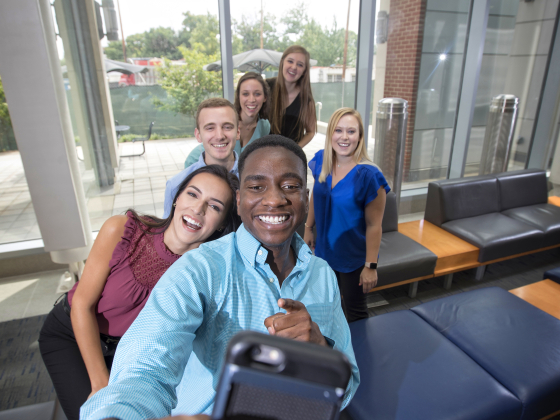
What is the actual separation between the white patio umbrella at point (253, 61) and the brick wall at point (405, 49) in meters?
1.79

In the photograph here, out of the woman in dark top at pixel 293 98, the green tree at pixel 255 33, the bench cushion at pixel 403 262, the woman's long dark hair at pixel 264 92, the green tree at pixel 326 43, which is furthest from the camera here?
the green tree at pixel 326 43

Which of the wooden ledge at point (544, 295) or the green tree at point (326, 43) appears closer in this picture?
the wooden ledge at point (544, 295)

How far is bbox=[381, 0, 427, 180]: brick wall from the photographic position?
4.52 m

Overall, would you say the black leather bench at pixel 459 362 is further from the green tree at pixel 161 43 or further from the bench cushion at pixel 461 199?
the green tree at pixel 161 43

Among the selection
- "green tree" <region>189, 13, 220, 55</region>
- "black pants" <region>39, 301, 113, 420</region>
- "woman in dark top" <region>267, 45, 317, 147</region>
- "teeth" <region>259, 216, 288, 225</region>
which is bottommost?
"black pants" <region>39, 301, 113, 420</region>

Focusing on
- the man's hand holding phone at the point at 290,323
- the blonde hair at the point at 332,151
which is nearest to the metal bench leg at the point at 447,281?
the blonde hair at the point at 332,151

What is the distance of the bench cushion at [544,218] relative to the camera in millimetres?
3689

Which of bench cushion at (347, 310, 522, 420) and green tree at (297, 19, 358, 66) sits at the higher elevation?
green tree at (297, 19, 358, 66)

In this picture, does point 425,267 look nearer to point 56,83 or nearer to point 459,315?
point 459,315

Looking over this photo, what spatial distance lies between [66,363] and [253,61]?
3246 millimetres

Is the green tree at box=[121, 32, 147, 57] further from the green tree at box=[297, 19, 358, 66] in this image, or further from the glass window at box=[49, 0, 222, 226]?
the green tree at box=[297, 19, 358, 66]

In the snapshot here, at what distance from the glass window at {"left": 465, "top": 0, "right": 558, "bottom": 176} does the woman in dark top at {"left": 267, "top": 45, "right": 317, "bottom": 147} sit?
3741 mm

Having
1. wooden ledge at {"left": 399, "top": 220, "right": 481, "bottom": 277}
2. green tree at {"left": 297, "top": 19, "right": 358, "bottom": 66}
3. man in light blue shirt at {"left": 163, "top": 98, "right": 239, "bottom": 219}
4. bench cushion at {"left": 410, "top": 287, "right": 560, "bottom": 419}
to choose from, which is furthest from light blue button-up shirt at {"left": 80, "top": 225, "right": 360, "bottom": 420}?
green tree at {"left": 297, "top": 19, "right": 358, "bottom": 66}

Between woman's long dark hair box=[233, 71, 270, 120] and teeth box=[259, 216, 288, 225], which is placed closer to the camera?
teeth box=[259, 216, 288, 225]
